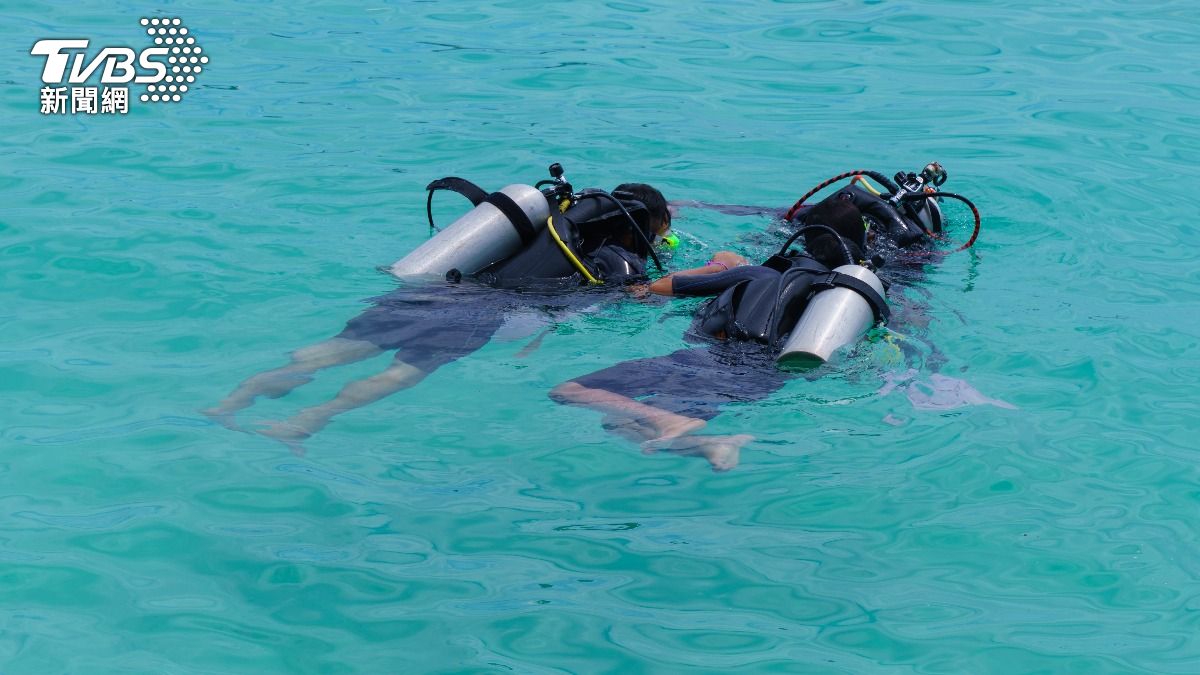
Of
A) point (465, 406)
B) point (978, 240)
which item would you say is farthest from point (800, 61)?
point (465, 406)

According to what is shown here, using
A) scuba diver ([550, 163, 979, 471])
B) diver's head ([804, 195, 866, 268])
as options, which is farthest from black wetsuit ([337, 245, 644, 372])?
diver's head ([804, 195, 866, 268])

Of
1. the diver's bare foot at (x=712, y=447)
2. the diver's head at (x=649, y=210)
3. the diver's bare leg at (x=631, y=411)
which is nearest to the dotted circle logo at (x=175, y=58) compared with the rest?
the diver's head at (x=649, y=210)

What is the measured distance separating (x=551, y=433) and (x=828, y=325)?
52.5 inches

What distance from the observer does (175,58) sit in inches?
453

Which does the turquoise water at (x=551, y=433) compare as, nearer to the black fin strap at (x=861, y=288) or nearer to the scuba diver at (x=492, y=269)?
the scuba diver at (x=492, y=269)

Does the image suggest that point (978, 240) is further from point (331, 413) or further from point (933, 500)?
point (331, 413)

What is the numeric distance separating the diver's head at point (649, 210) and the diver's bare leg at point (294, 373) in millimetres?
1677

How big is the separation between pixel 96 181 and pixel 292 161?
130 cm

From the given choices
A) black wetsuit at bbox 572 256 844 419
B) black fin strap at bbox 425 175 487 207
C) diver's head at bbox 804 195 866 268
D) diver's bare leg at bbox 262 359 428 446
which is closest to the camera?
diver's bare leg at bbox 262 359 428 446

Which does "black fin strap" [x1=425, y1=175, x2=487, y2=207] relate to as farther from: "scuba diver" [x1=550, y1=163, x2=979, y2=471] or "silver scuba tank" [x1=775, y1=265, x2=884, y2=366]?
"silver scuba tank" [x1=775, y1=265, x2=884, y2=366]

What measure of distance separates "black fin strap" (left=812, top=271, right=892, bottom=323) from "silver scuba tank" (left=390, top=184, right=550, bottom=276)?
158cm

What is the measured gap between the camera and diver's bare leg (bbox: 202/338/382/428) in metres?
5.53

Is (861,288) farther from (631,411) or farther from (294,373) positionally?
(294,373)

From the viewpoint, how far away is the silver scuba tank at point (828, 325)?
570 cm
